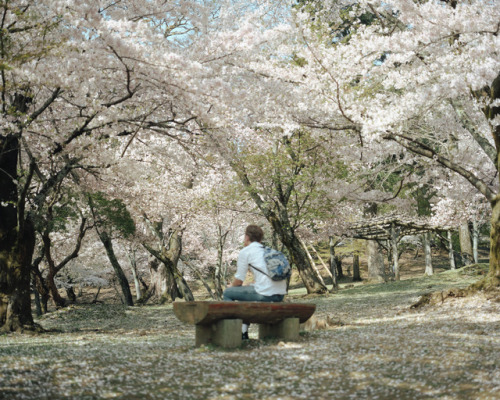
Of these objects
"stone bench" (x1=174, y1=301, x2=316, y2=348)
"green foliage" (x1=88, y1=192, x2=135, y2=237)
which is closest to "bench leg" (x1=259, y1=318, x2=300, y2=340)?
"stone bench" (x1=174, y1=301, x2=316, y2=348)

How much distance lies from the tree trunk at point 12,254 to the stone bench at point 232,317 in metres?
4.41

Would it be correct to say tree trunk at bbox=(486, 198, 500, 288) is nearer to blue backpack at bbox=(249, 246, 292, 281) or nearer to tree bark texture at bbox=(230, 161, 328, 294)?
blue backpack at bbox=(249, 246, 292, 281)

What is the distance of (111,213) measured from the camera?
16.2 m

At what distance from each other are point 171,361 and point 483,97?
7.31 m

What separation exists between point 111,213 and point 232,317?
11.7 metres

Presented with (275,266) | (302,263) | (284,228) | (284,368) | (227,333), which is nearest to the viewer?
(284,368)

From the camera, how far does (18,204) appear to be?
844 centimetres

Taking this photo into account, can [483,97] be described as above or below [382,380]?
above

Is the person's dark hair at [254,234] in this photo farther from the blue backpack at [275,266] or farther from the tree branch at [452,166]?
the tree branch at [452,166]

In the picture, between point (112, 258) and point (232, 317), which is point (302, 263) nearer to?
point (112, 258)

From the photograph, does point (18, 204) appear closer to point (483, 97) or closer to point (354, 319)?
point (354, 319)

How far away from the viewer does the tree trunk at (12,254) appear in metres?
8.58

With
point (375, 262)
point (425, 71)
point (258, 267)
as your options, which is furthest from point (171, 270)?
point (375, 262)

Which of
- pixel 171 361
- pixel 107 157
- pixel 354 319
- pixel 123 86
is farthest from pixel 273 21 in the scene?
pixel 171 361
